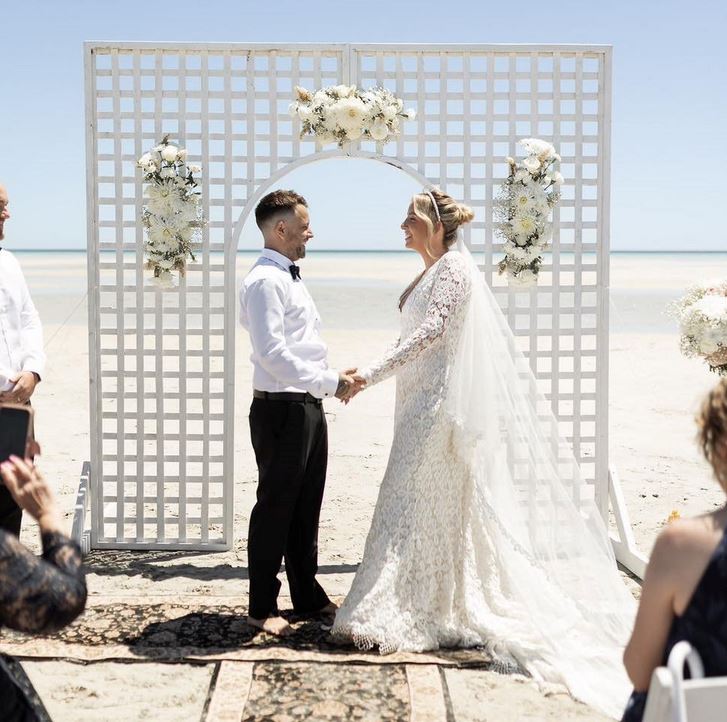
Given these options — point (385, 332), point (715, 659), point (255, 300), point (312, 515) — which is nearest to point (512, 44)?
point (255, 300)

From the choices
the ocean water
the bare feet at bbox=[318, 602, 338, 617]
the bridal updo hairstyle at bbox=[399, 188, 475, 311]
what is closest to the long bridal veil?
the bridal updo hairstyle at bbox=[399, 188, 475, 311]

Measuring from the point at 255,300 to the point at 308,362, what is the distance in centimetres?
33

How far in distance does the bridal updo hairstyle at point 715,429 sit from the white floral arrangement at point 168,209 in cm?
378

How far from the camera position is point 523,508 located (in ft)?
13.5

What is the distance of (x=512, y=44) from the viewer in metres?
5.15

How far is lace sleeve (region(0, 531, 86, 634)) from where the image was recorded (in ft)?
5.91

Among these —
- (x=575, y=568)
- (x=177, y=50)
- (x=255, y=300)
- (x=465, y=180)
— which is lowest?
(x=575, y=568)

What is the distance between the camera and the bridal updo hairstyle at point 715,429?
1.77 metres

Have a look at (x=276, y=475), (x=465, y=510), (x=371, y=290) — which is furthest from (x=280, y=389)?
(x=371, y=290)

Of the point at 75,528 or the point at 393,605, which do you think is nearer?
the point at 393,605

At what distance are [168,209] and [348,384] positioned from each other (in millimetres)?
→ 1692

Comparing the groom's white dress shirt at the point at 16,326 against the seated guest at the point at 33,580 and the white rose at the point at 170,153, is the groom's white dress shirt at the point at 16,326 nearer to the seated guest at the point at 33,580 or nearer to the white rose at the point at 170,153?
the white rose at the point at 170,153

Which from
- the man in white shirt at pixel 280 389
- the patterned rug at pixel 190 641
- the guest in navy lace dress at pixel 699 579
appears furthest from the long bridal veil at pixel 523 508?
the guest in navy lace dress at pixel 699 579

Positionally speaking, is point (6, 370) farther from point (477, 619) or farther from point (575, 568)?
point (575, 568)
